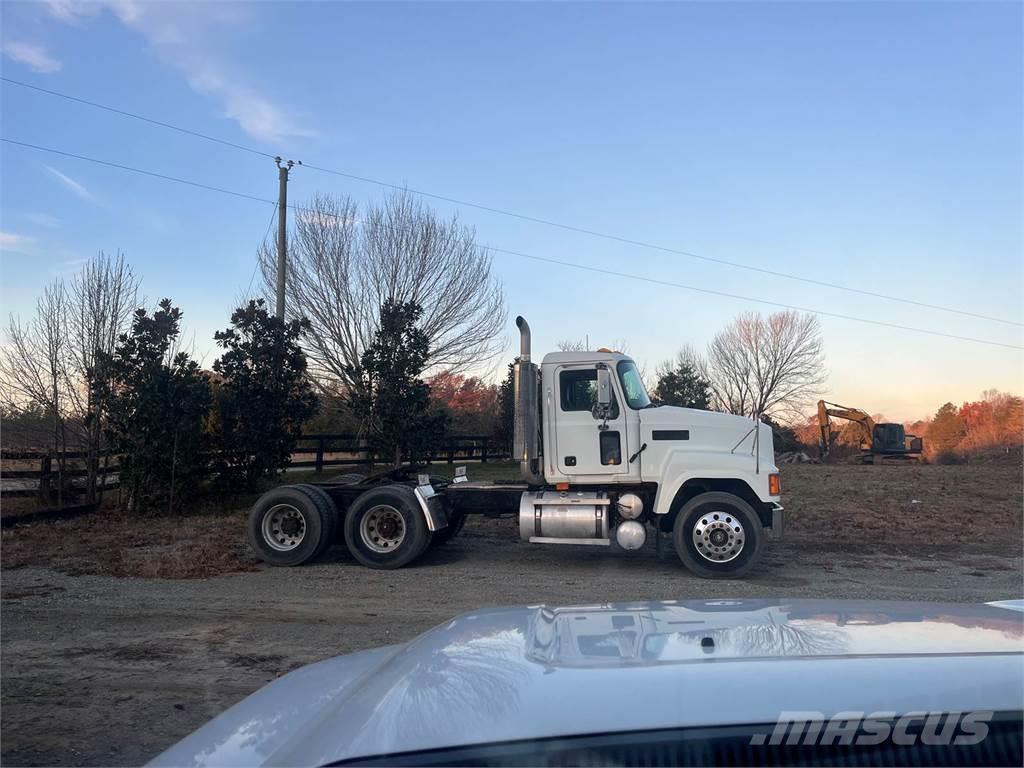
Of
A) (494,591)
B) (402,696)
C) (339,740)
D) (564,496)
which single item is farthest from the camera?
(564,496)

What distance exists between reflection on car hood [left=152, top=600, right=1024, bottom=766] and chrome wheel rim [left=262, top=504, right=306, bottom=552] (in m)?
8.41

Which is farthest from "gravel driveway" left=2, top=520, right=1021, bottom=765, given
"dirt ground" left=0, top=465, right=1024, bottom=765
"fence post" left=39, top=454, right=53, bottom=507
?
"fence post" left=39, top=454, right=53, bottom=507

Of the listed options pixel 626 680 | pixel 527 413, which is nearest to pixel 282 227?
pixel 527 413

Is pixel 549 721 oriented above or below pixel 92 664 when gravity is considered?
above

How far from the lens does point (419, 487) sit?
10.8m

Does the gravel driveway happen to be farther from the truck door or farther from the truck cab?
the truck door

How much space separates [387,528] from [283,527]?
1450mm

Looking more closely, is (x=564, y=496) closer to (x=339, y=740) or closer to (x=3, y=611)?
(x=3, y=611)

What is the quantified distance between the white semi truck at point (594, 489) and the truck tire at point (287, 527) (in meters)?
0.01

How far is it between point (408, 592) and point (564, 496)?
98.5 inches

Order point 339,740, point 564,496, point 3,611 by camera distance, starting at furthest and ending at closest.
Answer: point 564,496 → point 3,611 → point 339,740

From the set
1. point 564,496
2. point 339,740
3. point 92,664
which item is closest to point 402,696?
point 339,740

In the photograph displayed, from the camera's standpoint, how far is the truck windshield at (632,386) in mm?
10461

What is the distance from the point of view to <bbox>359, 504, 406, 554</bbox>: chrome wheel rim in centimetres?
1061
